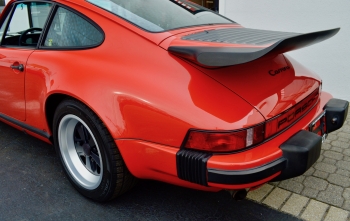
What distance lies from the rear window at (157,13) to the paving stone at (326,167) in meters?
1.53

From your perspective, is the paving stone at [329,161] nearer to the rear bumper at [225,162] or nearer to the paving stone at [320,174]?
Answer: the paving stone at [320,174]

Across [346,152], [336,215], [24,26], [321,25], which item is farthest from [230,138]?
[321,25]

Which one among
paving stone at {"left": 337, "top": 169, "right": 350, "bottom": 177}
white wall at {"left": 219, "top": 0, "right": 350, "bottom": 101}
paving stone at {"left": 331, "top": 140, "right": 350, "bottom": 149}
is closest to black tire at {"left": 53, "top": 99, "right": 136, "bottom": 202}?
paving stone at {"left": 337, "top": 169, "right": 350, "bottom": 177}

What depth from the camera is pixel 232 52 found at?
1670mm

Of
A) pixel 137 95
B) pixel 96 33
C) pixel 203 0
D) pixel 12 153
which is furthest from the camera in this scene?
pixel 203 0

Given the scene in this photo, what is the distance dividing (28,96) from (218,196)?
172 cm

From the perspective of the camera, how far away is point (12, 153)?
128 inches

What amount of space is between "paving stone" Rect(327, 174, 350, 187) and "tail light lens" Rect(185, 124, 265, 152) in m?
1.29

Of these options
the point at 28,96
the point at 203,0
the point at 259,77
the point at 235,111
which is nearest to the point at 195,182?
the point at 235,111

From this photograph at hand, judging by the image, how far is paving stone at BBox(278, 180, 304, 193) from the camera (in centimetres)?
257

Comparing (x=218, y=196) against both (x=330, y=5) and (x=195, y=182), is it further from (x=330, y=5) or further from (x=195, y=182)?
(x=330, y=5)

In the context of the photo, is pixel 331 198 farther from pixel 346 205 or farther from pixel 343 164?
pixel 343 164

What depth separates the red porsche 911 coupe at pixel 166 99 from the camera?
1.74 m

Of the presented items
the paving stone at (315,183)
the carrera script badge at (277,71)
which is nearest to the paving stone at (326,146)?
the paving stone at (315,183)
